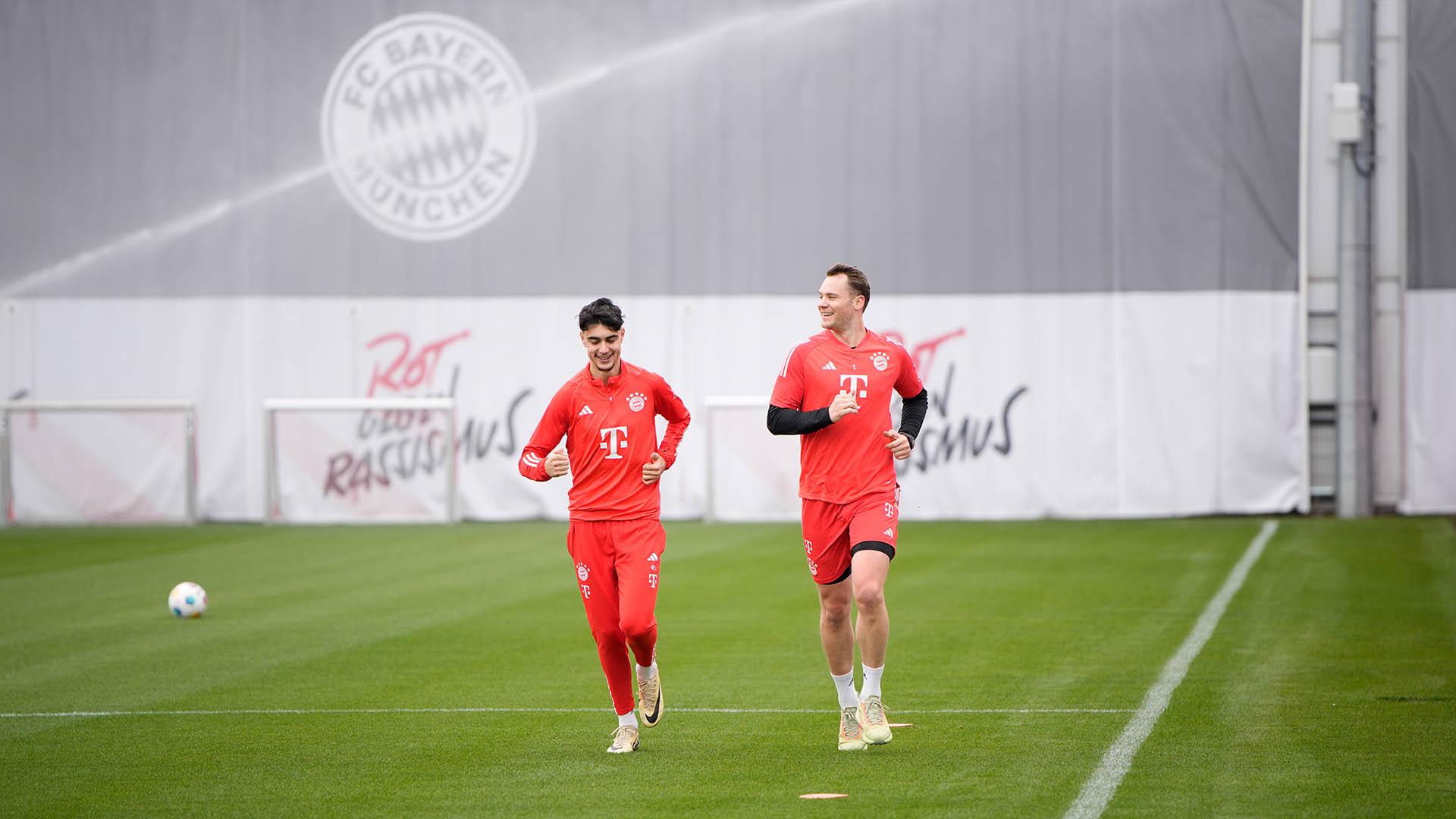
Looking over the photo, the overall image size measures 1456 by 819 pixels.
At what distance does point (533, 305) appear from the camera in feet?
77.2

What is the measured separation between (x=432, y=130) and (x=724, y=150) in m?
4.23

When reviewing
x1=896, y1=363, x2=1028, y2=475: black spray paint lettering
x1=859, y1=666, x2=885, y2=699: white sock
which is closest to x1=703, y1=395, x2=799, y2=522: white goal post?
x1=896, y1=363, x2=1028, y2=475: black spray paint lettering

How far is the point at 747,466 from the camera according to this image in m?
22.5

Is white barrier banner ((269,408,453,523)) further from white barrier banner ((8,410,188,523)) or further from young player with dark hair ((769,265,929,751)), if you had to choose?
young player with dark hair ((769,265,929,751))

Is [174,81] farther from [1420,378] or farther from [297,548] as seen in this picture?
[1420,378]

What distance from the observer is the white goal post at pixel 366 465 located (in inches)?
902

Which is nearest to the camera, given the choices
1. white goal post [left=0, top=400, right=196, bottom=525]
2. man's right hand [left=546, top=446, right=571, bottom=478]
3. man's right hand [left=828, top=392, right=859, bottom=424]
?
man's right hand [left=828, top=392, right=859, bottom=424]

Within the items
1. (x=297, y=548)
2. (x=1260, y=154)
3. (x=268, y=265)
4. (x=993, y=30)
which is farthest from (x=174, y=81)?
(x=1260, y=154)

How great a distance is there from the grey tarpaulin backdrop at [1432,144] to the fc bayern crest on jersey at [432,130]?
1213 cm

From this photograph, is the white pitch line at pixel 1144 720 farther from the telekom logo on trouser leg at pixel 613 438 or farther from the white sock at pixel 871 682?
the telekom logo on trouser leg at pixel 613 438

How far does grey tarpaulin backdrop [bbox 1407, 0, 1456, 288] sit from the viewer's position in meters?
22.0

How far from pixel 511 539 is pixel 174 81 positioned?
29.6 ft

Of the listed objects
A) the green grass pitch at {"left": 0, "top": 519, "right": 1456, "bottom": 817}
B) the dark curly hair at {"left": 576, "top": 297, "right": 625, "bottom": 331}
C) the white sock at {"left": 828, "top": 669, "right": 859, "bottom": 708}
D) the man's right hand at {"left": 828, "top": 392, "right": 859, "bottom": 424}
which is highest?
the dark curly hair at {"left": 576, "top": 297, "right": 625, "bottom": 331}

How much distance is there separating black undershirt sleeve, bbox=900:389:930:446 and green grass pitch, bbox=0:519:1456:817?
144 cm
